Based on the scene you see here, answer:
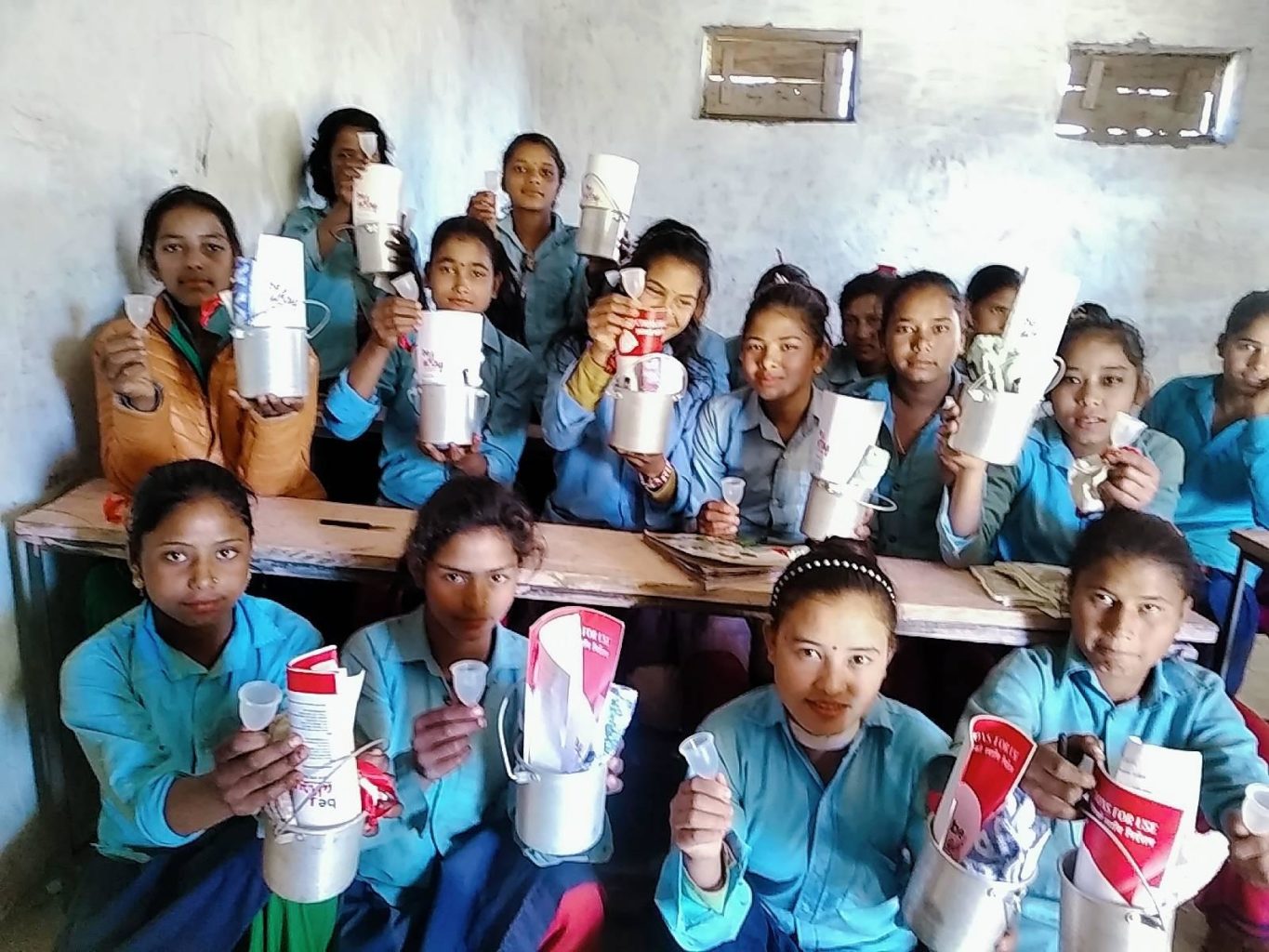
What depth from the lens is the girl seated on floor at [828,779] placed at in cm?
153

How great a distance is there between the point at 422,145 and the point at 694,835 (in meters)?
3.61

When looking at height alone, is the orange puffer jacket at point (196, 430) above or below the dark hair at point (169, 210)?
below

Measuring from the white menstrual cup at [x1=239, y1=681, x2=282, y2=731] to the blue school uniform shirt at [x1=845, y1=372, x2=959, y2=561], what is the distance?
4.69 ft

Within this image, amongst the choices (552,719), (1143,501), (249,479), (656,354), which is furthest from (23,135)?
(1143,501)

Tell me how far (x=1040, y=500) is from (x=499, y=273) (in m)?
1.50

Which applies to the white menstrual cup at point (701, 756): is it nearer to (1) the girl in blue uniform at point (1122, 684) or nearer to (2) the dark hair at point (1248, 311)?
(1) the girl in blue uniform at point (1122, 684)

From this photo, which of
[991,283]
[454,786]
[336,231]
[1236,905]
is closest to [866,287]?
[991,283]

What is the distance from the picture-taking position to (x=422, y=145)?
14.0 feet

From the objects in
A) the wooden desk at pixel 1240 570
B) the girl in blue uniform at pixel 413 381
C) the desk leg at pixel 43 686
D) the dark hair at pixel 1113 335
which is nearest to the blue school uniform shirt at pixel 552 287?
the girl in blue uniform at pixel 413 381

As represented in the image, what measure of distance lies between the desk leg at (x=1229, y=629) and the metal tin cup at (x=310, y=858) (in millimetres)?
1713

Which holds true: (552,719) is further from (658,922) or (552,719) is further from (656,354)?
(656,354)

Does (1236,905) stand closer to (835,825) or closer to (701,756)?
(835,825)

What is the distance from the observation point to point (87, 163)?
2.10 metres

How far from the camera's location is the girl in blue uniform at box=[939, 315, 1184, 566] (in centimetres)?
210
